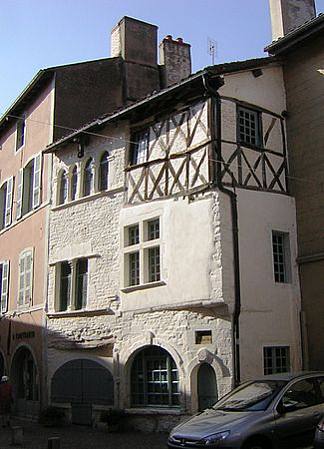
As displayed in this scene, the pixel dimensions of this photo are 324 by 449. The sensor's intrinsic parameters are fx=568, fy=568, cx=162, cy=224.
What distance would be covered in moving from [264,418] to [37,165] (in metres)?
13.2

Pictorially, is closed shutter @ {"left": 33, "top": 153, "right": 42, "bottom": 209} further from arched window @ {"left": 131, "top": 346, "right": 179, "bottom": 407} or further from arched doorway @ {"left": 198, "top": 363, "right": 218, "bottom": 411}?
arched doorway @ {"left": 198, "top": 363, "right": 218, "bottom": 411}

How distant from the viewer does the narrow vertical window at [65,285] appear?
54.1 ft

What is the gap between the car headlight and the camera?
756 cm

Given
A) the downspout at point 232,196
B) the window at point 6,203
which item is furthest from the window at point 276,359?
the window at point 6,203

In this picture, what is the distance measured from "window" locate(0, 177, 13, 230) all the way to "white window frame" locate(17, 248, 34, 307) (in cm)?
232

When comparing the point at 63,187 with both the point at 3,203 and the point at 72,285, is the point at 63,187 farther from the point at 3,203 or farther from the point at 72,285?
the point at 3,203

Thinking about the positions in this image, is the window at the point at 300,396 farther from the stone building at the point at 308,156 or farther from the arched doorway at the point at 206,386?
the stone building at the point at 308,156

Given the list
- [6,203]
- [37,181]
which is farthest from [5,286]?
[37,181]

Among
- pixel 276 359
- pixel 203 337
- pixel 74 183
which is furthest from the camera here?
pixel 74 183

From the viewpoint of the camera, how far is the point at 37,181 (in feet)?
61.6

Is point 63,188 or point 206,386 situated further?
point 63,188

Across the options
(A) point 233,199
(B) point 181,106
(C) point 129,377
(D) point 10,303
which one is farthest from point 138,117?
(D) point 10,303

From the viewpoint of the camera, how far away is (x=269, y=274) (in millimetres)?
12812

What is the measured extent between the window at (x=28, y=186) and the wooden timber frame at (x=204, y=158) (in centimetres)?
550
